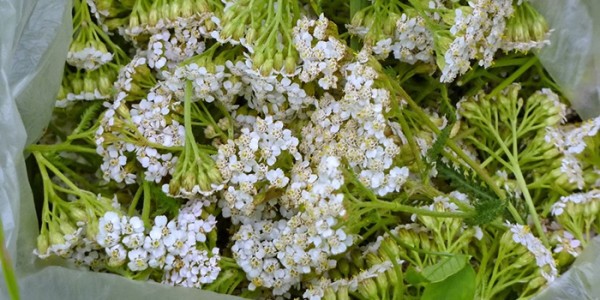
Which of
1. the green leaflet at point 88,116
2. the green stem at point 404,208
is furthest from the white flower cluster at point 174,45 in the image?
the green stem at point 404,208

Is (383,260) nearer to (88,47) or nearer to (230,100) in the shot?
(230,100)

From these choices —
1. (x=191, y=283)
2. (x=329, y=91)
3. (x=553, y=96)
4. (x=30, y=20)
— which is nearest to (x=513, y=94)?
(x=553, y=96)

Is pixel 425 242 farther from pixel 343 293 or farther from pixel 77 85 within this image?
pixel 77 85

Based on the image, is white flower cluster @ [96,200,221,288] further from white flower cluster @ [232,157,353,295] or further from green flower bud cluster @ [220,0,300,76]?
green flower bud cluster @ [220,0,300,76]

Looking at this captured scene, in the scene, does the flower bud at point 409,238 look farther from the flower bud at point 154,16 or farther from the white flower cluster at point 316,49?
the flower bud at point 154,16

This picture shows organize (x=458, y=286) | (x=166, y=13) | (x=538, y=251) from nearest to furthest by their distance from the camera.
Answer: (x=458, y=286) → (x=538, y=251) → (x=166, y=13)

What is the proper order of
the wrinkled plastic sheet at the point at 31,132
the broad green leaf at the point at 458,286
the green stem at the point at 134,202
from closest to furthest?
the broad green leaf at the point at 458,286, the wrinkled plastic sheet at the point at 31,132, the green stem at the point at 134,202

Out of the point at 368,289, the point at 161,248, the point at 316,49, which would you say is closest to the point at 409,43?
the point at 316,49
